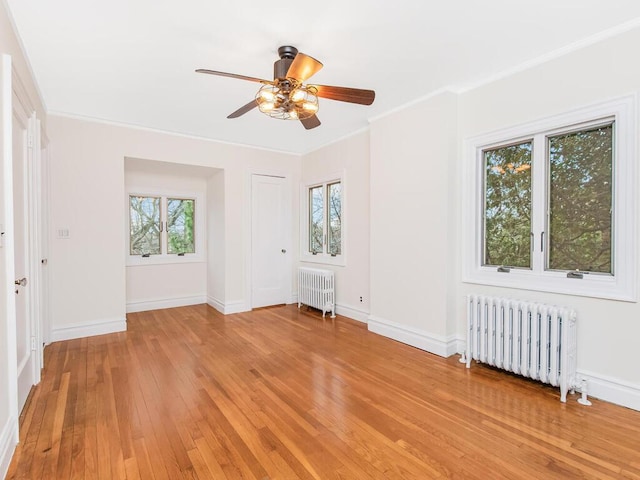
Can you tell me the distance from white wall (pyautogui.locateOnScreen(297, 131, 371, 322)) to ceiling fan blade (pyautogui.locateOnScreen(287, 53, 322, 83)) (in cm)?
233

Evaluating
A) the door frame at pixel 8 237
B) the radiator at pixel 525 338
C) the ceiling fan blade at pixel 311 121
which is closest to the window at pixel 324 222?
the ceiling fan blade at pixel 311 121

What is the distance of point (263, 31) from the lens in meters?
2.28

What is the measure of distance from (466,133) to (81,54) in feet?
11.4

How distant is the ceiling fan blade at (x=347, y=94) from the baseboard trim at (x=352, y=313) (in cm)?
283

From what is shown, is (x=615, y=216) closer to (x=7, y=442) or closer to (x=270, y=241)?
(x=7, y=442)

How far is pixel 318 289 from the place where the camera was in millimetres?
4941

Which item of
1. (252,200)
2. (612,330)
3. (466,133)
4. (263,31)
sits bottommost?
(612,330)

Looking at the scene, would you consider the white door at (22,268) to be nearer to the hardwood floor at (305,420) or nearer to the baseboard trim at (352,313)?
the hardwood floor at (305,420)

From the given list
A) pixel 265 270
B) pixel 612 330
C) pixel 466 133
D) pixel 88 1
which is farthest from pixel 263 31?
pixel 265 270

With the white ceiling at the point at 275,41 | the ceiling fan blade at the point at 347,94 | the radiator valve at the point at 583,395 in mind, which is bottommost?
the radiator valve at the point at 583,395

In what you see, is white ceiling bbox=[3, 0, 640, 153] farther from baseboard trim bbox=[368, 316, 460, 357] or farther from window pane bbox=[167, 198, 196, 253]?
baseboard trim bbox=[368, 316, 460, 357]

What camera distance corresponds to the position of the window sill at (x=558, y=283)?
2320mm

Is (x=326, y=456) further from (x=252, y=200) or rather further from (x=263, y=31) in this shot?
(x=252, y=200)

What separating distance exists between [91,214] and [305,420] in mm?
3605
